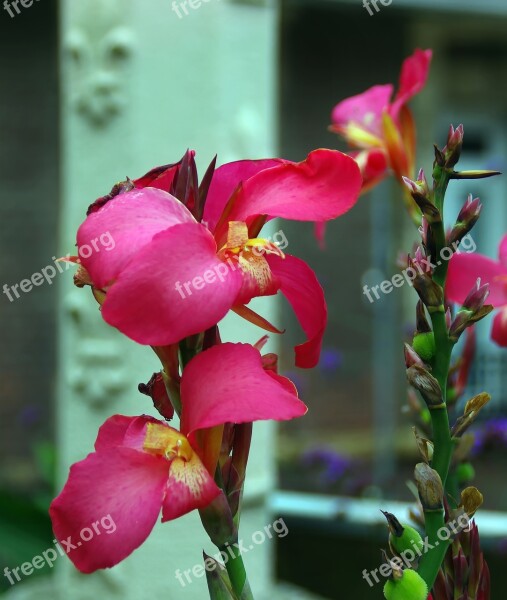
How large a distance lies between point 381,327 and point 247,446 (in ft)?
10.8

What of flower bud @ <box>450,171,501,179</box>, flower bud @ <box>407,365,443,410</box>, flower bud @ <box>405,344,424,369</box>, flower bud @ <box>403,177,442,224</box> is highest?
flower bud @ <box>450,171,501,179</box>

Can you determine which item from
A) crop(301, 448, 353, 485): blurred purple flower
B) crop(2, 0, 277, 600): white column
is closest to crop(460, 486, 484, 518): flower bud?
crop(2, 0, 277, 600): white column

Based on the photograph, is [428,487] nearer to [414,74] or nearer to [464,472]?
[464,472]

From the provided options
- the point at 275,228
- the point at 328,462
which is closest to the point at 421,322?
the point at 275,228

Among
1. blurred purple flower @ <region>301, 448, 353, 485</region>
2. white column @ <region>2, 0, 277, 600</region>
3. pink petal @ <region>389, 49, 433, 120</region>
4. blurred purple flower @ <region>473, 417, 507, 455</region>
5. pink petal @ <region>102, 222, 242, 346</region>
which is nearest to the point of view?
pink petal @ <region>102, 222, 242, 346</region>

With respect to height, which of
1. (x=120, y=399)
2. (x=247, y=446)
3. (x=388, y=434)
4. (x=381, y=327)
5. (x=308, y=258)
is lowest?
(x=388, y=434)

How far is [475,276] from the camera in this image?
456 millimetres

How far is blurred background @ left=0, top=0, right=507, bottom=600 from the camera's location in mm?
1264

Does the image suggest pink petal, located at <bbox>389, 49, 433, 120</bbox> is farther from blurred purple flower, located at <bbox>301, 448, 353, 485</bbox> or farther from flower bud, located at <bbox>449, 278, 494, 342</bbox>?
blurred purple flower, located at <bbox>301, 448, 353, 485</bbox>

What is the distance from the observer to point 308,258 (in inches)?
137

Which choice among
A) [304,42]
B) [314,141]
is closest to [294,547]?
[314,141]

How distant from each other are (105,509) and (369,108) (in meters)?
0.49

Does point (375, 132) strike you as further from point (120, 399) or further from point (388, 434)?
point (388, 434)

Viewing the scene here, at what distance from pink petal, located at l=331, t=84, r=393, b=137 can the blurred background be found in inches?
9.9
